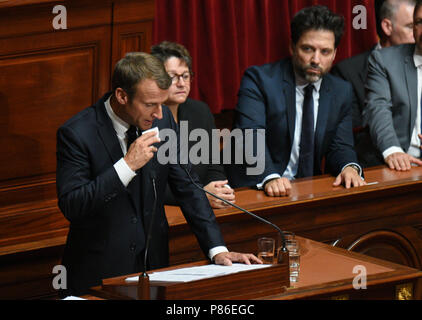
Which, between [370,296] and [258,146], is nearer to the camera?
[370,296]

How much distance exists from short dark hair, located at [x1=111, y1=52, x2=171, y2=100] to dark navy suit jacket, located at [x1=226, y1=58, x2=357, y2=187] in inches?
47.5

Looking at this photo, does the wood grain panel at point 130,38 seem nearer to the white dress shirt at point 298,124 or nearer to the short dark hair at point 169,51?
the short dark hair at point 169,51

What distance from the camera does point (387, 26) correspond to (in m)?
4.62

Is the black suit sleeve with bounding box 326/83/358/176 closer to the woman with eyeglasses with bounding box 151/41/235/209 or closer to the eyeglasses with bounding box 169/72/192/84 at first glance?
the woman with eyeglasses with bounding box 151/41/235/209

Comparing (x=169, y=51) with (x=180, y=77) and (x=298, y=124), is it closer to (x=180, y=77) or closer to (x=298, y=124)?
(x=180, y=77)

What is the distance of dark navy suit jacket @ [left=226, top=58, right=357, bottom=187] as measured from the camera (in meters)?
3.58

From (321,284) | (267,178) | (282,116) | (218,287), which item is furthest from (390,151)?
(218,287)

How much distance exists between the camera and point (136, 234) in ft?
8.08

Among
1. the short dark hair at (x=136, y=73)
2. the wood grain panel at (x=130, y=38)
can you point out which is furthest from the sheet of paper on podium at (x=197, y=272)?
the wood grain panel at (x=130, y=38)

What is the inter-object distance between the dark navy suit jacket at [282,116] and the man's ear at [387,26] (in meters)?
1.13

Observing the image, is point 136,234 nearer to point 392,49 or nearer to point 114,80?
point 114,80
